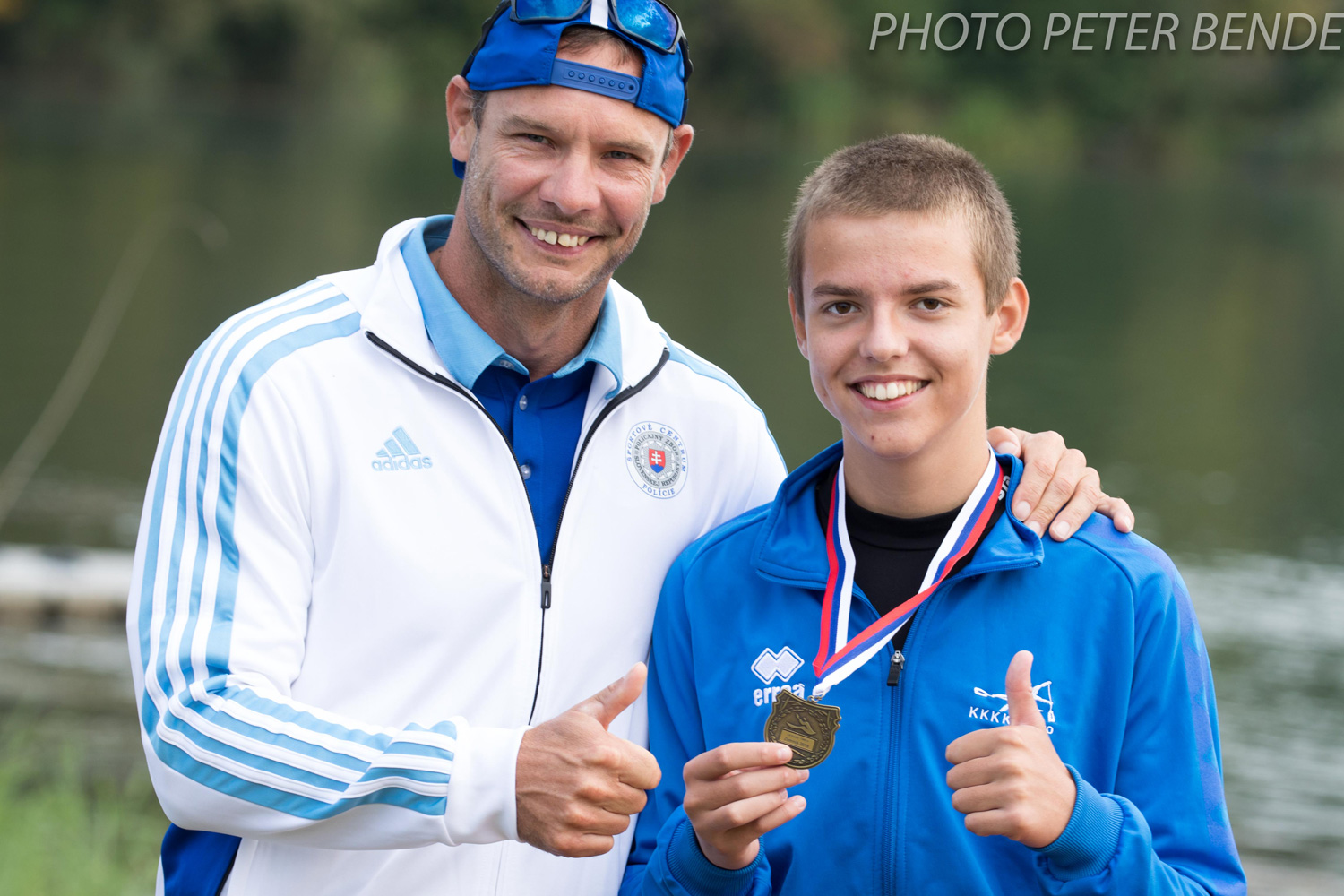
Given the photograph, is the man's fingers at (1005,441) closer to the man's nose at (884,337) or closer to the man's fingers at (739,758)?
the man's nose at (884,337)

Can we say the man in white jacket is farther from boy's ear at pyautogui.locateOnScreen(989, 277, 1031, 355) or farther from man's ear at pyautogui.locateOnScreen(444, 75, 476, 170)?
boy's ear at pyautogui.locateOnScreen(989, 277, 1031, 355)

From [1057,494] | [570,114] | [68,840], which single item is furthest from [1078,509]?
[68,840]

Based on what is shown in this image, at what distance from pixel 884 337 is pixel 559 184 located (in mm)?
847

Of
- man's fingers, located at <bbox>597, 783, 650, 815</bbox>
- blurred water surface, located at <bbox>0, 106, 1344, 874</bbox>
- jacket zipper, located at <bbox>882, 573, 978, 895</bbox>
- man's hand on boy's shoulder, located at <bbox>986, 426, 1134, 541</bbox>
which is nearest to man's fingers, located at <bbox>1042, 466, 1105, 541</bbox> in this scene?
man's hand on boy's shoulder, located at <bbox>986, 426, 1134, 541</bbox>

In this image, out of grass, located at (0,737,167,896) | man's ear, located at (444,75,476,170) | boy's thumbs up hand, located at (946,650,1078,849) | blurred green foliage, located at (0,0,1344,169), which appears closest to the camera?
boy's thumbs up hand, located at (946,650,1078,849)

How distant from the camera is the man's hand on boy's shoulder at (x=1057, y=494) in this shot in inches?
117

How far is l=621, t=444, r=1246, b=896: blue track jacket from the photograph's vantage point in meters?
2.79

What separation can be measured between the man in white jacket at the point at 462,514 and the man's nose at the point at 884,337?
0.44m

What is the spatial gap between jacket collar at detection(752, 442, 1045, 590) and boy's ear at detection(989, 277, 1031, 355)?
0.82ft

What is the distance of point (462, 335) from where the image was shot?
3.21m

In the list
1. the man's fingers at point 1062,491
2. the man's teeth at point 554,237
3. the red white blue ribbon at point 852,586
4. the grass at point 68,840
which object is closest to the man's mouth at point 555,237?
the man's teeth at point 554,237

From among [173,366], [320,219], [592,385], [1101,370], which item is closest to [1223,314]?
[1101,370]

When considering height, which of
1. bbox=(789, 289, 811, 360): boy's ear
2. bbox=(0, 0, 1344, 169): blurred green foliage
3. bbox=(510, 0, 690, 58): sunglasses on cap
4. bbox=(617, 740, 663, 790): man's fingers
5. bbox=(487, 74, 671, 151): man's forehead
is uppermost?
bbox=(0, 0, 1344, 169): blurred green foliage

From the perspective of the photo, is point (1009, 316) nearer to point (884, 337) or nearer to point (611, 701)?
point (884, 337)
